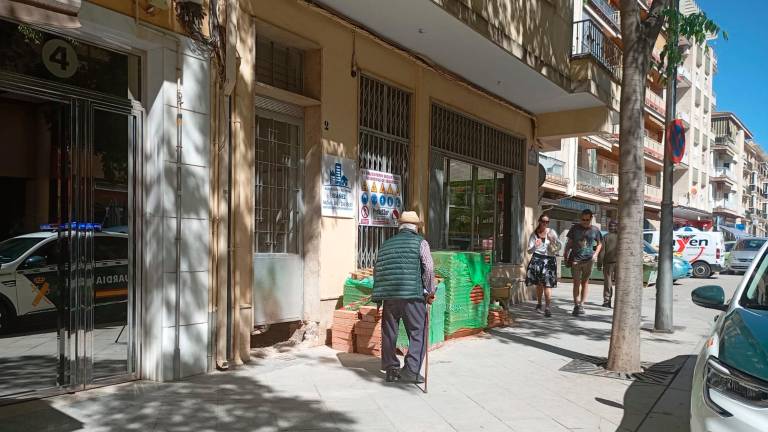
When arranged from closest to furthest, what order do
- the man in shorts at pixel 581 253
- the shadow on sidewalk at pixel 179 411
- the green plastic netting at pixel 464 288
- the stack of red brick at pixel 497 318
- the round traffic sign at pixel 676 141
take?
1. the shadow on sidewalk at pixel 179 411
2. the green plastic netting at pixel 464 288
3. the round traffic sign at pixel 676 141
4. the stack of red brick at pixel 497 318
5. the man in shorts at pixel 581 253

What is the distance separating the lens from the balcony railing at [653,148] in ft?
117

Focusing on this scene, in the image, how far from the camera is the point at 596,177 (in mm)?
30188

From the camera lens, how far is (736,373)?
2.86m

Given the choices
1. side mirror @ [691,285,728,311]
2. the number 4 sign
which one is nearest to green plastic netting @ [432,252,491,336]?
side mirror @ [691,285,728,311]

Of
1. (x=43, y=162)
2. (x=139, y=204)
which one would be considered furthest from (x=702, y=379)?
(x=43, y=162)

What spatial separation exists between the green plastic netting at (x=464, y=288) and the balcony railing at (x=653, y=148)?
31767mm

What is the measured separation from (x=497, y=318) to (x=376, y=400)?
14.0 ft

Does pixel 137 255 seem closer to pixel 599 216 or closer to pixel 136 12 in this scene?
pixel 136 12

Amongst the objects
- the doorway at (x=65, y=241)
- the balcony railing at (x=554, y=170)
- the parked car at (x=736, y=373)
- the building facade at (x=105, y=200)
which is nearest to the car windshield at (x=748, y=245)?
the balcony railing at (x=554, y=170)

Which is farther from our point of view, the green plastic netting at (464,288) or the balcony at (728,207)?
A: the balcony at (728,207)

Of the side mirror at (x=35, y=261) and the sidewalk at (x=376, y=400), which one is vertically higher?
the side mirror at (x=35, y=261)

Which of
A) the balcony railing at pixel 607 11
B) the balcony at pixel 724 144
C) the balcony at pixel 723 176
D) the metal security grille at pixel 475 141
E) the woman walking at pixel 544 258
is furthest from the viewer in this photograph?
the balcony at pixel 723 176

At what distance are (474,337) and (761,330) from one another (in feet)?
16.7

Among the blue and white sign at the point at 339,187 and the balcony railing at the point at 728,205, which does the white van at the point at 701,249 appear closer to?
the blue and white sign at the point at 339,187
